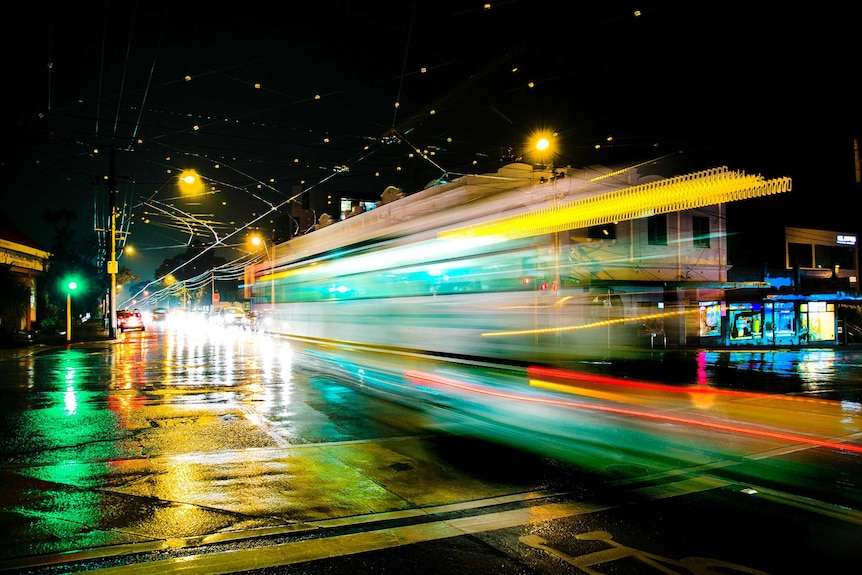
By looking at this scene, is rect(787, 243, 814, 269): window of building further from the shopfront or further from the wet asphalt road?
the wet asphalt road

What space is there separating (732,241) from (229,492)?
112ft

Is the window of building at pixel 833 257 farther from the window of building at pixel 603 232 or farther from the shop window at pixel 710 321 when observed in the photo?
the window of building at pixel 603 232

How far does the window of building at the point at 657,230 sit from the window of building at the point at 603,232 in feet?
10.4

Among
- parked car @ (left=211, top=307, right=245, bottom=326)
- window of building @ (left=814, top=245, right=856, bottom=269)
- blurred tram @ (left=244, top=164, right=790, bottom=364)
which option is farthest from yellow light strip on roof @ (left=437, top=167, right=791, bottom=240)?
parked car @ (left=211, top=307, right=245, bottom=326)

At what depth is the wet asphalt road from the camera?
4.59 m

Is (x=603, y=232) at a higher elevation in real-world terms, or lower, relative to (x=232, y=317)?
higher

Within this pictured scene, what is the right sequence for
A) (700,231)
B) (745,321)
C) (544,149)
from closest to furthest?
(544,149)
(700,231)
(745,321)

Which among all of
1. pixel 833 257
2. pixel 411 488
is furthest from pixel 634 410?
pixel 833 257

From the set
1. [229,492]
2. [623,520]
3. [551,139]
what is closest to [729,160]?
[551,139]

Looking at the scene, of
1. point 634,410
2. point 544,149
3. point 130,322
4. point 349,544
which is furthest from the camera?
point 130,322

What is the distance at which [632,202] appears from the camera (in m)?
11.2

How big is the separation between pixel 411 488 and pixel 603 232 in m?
23.1

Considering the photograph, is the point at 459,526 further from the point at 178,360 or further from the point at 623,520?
the point at 178,360

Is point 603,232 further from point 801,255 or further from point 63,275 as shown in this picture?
point 63,275
